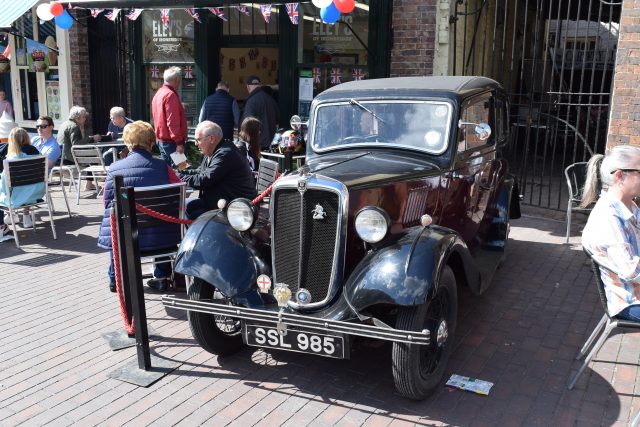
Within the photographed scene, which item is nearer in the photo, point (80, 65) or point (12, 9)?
point (12, 9)

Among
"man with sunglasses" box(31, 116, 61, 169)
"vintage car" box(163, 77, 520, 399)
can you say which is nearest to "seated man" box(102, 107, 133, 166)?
"man with sunglasses" box(31, 116, 61, 169)

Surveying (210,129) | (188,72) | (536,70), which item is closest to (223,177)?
(210,129)

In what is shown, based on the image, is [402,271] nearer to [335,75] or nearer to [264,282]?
[264,282]

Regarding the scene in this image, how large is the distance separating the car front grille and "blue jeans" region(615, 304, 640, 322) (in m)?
1.80

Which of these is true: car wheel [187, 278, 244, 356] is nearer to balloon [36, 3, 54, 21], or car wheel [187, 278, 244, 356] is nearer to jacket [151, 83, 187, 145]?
jacket [151, 83, 187, 145]

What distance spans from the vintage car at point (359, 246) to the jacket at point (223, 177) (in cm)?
88

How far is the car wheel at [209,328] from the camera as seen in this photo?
13.5 ft

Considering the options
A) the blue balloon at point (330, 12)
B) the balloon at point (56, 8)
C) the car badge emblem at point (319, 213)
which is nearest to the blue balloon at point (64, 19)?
the balloon at point (56, 8)

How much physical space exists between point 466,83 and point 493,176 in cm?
103

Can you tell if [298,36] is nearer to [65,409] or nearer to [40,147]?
[40,147]

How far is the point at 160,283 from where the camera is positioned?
18.8ft

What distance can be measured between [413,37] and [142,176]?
530 centimetres

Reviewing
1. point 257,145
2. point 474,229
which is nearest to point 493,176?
point 474,229

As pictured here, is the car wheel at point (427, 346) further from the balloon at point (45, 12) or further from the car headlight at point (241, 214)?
the balloon at point (45, 12)
